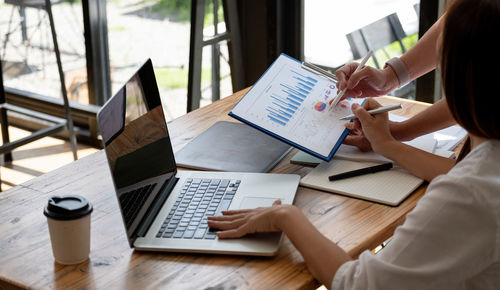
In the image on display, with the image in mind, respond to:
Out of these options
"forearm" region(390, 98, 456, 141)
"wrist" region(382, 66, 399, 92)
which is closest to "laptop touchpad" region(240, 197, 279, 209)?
"forearm" region(390, 98, 456, 141)

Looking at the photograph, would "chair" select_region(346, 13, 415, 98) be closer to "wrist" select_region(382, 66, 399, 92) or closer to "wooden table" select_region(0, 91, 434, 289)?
"wrist" select_region(382, 66, 399, 92)

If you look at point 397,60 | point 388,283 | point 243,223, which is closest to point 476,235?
point 388,283

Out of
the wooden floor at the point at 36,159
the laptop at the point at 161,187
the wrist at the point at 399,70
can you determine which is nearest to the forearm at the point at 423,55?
the wrist at the point at 399,70

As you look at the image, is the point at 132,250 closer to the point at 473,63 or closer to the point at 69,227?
the point at 69,227

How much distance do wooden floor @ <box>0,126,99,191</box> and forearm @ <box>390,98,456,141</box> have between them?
2220mm

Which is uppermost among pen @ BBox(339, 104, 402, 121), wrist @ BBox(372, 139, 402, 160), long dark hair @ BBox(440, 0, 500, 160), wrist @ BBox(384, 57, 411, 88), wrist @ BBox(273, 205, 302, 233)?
long dark hair @ BBox(440, 0, 500, 160)

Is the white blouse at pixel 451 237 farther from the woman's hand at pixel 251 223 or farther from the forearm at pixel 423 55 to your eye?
the forearm at pixel 423 55

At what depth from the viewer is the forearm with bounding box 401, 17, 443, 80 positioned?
1.78 m

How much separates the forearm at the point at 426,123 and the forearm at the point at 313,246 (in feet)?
1.76

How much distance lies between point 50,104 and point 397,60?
250 cm

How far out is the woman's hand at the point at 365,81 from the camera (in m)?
1.69

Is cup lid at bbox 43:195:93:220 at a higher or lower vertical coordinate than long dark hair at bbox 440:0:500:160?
lower

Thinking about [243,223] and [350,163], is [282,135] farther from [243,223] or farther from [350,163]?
[243,223]

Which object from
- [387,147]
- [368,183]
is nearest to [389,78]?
[387,147]
